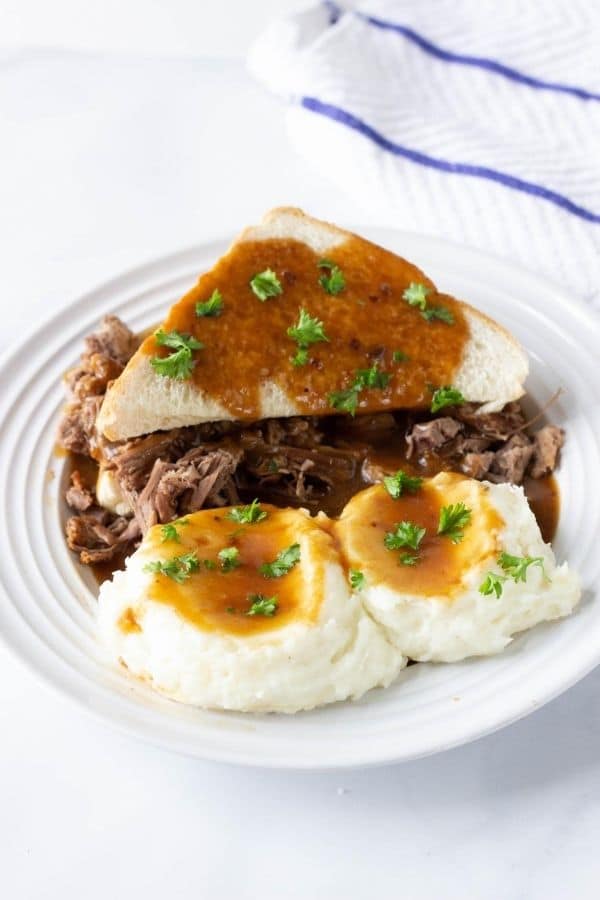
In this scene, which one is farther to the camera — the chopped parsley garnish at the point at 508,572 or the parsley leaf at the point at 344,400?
the parsley leaf at the point at 344,400

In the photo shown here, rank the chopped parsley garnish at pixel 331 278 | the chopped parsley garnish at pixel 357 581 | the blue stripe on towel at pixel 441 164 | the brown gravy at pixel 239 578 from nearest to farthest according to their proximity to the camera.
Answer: the brown gravy at pixel 239 578 → the chopped parsley garnish at pixel 357 581 → the chopped parsley garnish at pixel 331 278 → the blue stripe on towel at pixel 441 164

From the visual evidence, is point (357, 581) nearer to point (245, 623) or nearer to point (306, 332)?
point (245, 623)

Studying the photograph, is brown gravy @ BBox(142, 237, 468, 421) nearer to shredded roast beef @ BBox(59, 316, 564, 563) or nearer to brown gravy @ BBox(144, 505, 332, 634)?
shredded roast beef @ BBox(59, 316, 564, 563)

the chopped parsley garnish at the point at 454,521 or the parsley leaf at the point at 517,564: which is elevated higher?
the chopped parsley garnish at the point at 454,521

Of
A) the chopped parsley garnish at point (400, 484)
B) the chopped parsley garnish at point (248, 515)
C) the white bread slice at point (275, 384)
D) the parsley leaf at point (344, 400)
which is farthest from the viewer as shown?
the parsley leaf at point (344, 400)

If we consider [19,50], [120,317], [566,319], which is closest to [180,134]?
[19,50]

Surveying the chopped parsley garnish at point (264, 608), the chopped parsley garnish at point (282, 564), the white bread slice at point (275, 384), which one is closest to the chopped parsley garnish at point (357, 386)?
the white bread slice at point (275, 384)

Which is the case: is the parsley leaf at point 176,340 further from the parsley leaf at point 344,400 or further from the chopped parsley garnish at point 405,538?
the chopped parsley garnish at point 405,538
